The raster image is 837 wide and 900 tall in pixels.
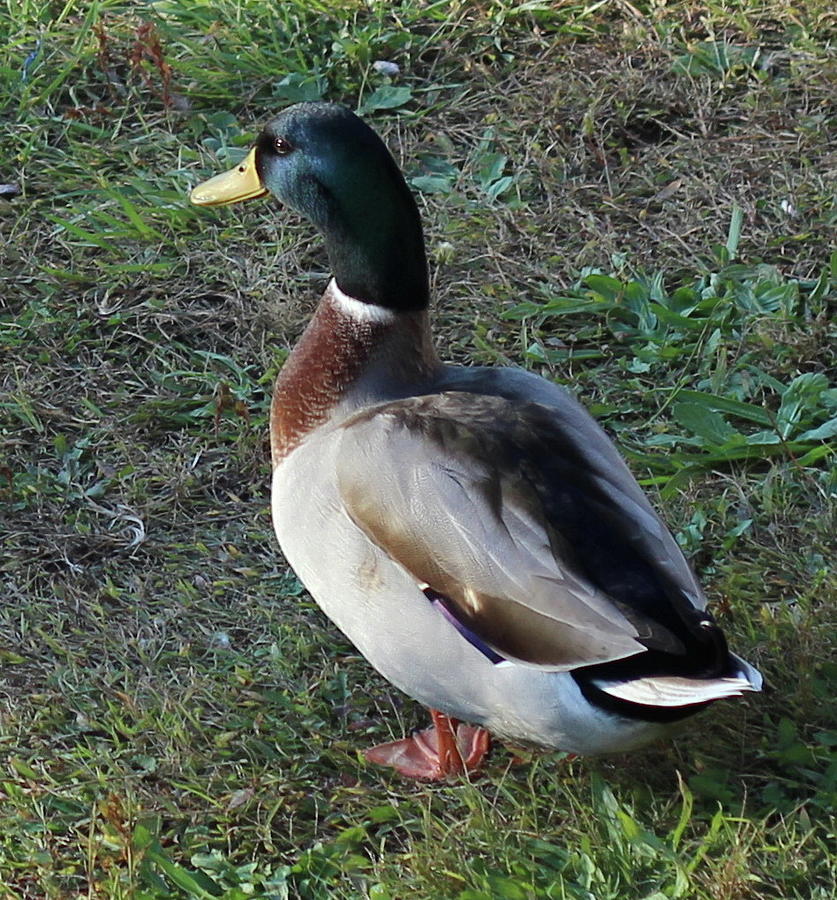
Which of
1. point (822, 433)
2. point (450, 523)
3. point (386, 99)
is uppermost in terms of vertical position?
point (450, 523)

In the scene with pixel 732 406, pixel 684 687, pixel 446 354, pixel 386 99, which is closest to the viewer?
pixel 684 687

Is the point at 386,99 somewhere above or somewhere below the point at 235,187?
below

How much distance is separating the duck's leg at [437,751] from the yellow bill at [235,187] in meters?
1.17

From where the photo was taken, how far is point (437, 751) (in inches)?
112

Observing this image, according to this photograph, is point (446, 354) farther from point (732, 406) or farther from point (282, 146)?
point (282, 146)

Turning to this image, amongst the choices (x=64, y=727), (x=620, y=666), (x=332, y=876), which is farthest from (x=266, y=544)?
(x=620, y=666)

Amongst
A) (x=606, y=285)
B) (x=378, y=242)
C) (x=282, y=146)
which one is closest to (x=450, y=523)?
(x=378, y=242)

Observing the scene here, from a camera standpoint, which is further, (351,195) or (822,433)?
(822,433)

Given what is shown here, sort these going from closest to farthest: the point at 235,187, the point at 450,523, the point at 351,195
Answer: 1. the point at 450,523
2. the point at 351,195
3. the point at 235,187

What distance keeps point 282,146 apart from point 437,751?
1236mm

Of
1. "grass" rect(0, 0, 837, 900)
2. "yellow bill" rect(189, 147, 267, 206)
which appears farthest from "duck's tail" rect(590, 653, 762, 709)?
"yellow bill" rect(189, 147, 267, 206)

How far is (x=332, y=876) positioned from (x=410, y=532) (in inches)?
26.2

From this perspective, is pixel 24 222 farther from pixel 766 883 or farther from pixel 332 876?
pixel 766 883

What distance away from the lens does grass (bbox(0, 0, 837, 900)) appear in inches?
106
